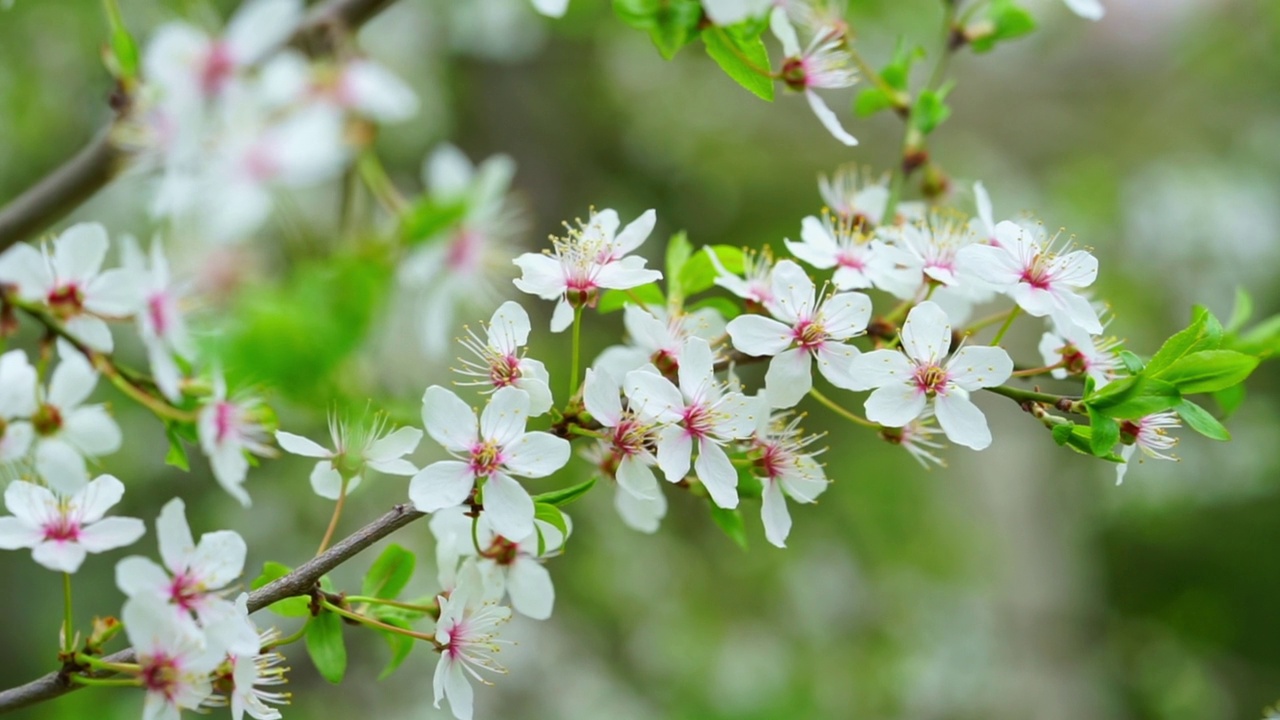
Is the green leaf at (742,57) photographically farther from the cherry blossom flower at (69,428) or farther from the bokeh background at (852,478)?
the bokeh background at (852,478)

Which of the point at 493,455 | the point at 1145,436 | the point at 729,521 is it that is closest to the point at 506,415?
the point at 493,455

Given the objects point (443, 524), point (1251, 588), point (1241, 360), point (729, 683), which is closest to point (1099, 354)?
point (1241, 360)

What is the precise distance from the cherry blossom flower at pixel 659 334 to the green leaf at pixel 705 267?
0.02 m

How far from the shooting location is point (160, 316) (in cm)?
60

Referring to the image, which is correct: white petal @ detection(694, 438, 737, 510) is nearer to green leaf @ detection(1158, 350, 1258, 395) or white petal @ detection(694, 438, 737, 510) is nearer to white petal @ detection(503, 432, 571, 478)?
white petal @ detection(503, 432, 571, 478)

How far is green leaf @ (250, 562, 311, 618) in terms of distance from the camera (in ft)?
2.70

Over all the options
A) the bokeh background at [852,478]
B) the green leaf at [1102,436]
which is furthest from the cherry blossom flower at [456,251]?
the bokeh background at [852,478]

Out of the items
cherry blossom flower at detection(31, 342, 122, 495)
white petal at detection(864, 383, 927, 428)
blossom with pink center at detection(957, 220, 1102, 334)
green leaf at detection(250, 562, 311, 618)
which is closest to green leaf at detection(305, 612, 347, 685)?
green leaf at detection(250, 562, 311, 618)

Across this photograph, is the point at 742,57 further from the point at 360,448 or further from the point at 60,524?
the point at 60,524

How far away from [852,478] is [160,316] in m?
2.74

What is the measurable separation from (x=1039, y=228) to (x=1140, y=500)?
2.27 meters

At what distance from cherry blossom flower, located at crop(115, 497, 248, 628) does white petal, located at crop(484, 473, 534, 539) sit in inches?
6.4

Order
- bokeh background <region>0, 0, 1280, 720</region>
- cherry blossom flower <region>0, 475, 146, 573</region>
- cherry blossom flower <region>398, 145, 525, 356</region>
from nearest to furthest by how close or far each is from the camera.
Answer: cherry blossom flower <region>398, 145, 525, 356</region> < cherry blossom flower <region>0, 475, 146, 573</region> < bokeh background <region>0, 0, 1280, 720</region>

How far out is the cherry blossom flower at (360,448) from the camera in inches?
30.9
